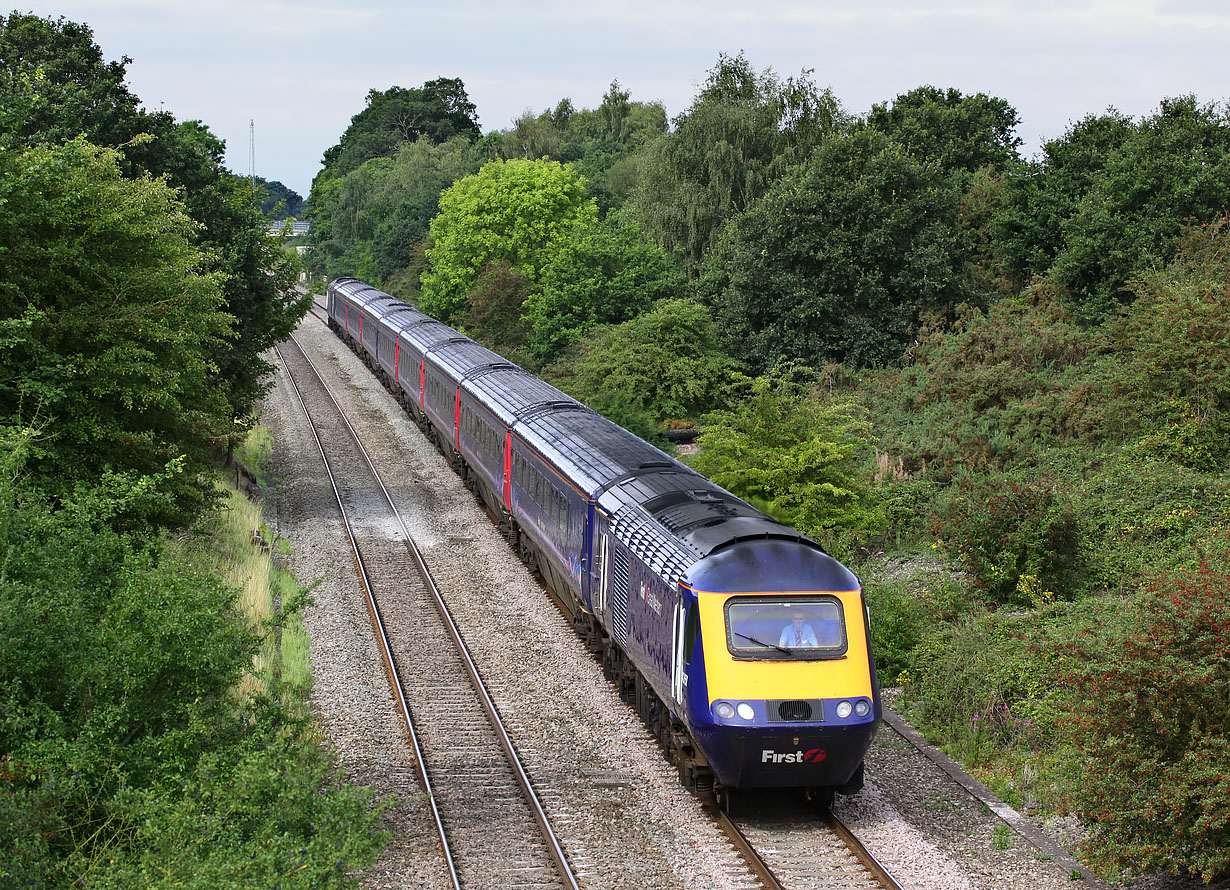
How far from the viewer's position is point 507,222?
157 feet

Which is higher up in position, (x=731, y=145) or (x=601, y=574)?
(x=731, y=145)

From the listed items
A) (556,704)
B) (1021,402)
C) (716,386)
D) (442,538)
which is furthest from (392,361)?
(556,704)

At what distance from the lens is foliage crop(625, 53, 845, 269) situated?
38.2m

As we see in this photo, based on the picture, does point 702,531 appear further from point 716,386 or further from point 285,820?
point 716,386

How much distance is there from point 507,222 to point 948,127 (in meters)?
18.8

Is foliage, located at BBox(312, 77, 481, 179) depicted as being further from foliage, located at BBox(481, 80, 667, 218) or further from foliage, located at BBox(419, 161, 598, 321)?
foliage, located at BBox(419, 161, 598, 321)

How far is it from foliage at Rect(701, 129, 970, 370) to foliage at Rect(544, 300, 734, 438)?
68.8 inches

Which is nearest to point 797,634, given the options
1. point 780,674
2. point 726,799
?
point 780,674

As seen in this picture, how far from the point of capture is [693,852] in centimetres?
1038

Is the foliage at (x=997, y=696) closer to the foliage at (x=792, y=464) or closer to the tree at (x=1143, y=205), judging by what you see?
the foliage at (x=792, y=464)

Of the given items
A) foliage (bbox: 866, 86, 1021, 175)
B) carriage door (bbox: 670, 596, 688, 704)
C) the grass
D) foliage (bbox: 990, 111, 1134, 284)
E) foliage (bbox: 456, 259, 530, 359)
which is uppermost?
foliage (bbox: 866, 86, 1021, 175)

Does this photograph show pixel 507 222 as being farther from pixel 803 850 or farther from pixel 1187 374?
pixel 803 850

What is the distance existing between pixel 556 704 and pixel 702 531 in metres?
3.86

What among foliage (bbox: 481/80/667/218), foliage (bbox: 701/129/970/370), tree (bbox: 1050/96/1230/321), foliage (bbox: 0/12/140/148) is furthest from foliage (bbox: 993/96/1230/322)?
foliage (bbox: 481/80/667/218)
